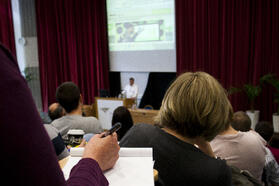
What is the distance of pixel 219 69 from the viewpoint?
524 cm

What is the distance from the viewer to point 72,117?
2283 mm

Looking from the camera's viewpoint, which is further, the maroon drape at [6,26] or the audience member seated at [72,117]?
the maroon drape at [6,26]

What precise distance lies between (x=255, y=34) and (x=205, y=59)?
1027mm

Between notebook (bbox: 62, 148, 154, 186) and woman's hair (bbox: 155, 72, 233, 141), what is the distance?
42 cm

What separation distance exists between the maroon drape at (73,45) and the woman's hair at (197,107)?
5512 mm

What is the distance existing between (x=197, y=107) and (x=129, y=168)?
0.49 meters

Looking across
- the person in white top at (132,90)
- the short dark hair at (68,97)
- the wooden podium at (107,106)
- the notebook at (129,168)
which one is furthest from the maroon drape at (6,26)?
the notebook at (129,168)

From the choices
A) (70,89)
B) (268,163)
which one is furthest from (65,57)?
(268,163)

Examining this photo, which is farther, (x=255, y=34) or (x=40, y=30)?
(x=40, y=30)

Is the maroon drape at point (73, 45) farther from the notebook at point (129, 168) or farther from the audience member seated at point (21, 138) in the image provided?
the audience member seated at point (21, 138)

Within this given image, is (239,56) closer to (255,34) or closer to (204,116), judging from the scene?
(255,34)

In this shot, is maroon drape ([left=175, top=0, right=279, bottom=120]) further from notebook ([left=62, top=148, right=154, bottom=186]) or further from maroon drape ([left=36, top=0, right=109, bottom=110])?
notebook ([left=62, top=148, right=154, bottom=186])

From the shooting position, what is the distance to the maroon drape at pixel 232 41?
15.5ft

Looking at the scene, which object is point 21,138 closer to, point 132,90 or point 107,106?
point 107,106
